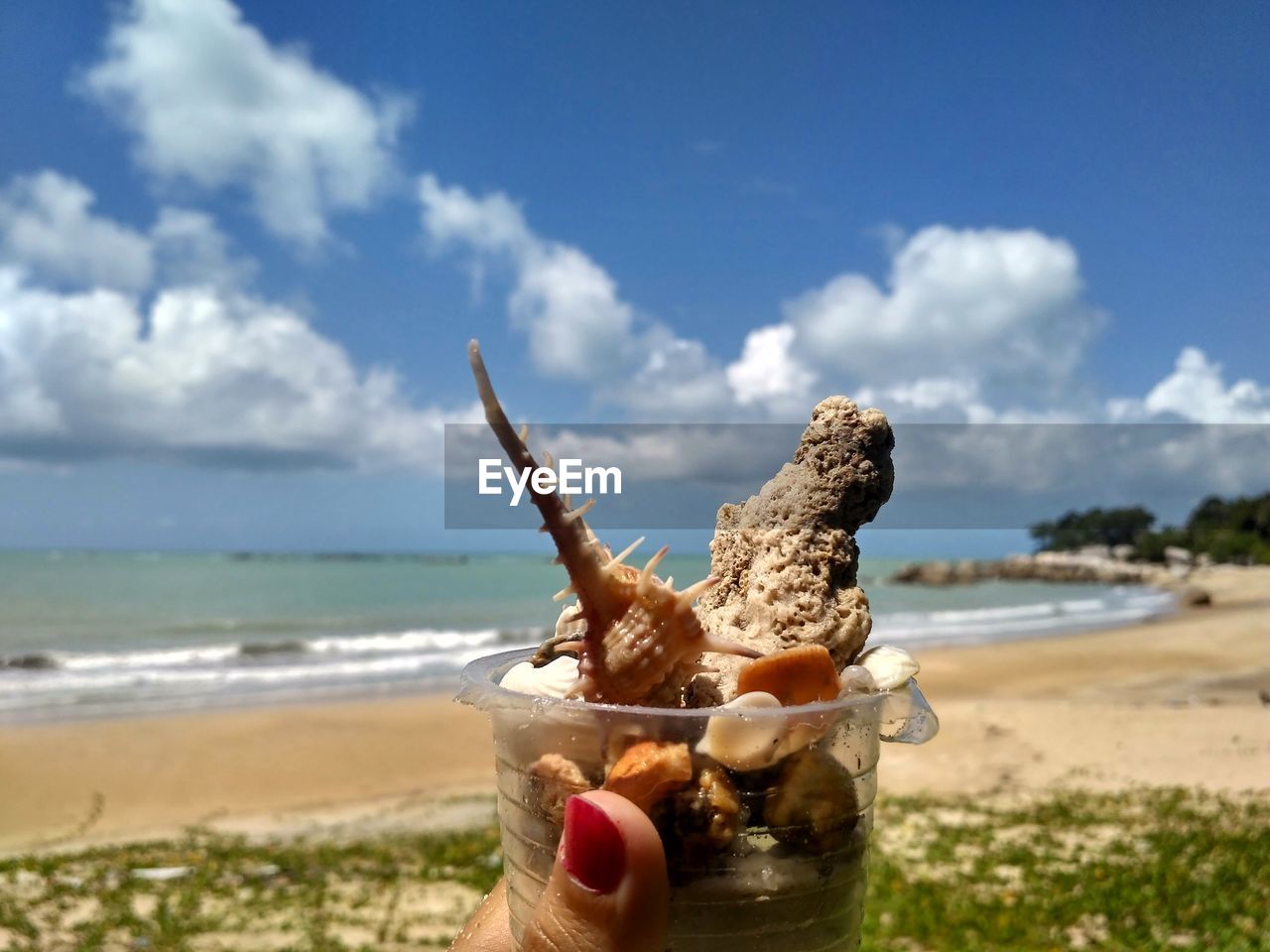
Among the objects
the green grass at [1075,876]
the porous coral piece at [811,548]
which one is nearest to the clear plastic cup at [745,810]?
the porous coral piece at [811,548]

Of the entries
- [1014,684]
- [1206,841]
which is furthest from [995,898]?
[1014,684]

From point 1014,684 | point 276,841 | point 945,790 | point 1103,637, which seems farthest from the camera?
point 1103,637

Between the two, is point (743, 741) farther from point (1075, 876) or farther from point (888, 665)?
point (1075, 876)

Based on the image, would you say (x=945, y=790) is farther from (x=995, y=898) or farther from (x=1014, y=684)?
(x=1014, y=684)

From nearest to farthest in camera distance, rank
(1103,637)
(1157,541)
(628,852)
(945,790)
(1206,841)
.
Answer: (628,852), (1206,841), (945,790), (1103,637), (1157,541)

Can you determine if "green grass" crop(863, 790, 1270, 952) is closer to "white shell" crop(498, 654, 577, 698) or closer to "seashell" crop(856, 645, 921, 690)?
"seashell" crop(856, 645, 921, 690)
